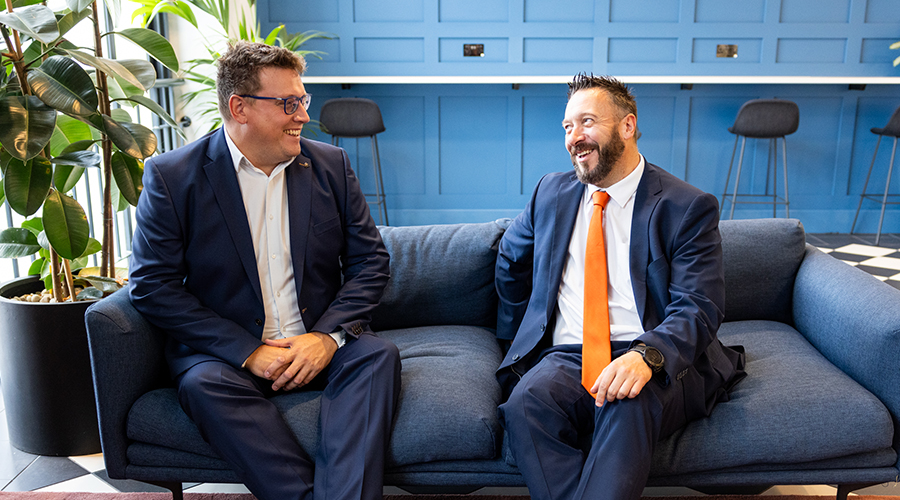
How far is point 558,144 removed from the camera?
18.3 ft

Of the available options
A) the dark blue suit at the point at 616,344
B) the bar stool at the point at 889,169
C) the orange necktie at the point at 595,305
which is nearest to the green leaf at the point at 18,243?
the dark blue suit at the point at 616,344

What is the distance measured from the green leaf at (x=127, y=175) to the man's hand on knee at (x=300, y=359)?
734 millimetres

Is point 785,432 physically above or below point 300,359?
below

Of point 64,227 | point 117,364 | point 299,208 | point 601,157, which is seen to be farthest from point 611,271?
point 64,227

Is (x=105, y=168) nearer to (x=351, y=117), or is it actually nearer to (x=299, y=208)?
(x=299, y=208)

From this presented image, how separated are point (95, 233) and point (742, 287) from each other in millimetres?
3120

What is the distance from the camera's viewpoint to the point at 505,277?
222 centimetres

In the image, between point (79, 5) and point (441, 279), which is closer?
point (79, 5)

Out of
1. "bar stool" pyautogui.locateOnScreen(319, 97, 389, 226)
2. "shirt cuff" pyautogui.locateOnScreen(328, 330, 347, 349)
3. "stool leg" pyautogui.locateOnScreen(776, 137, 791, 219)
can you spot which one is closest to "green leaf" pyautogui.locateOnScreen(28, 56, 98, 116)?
"shirt cuff" pyautogui.locateOnScreen(328, 330, 347, 349)

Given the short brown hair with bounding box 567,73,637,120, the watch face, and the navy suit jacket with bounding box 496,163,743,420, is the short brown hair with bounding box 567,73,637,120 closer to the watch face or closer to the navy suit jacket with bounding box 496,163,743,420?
the navy suit jacket with bounding box 496,163,743,420

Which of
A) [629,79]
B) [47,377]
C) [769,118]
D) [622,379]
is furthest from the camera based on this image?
[629,79]

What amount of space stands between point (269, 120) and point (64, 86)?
59 cm

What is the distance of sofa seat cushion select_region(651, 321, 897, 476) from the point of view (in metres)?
1.78

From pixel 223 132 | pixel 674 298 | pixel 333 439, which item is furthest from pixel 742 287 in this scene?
pixel 223 132
